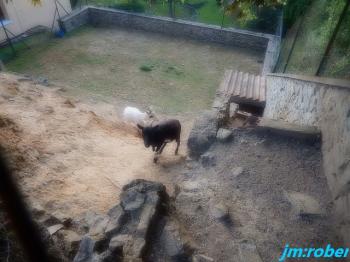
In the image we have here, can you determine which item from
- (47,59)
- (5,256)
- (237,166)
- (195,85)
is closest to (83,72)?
(47,59)

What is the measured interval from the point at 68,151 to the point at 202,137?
3.12 meters

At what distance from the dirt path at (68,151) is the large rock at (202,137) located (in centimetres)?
55

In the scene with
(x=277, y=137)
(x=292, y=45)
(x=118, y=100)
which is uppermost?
(x=292, y=45)

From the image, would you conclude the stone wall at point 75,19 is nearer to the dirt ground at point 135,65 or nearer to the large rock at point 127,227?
the dirt ground at point 135,65

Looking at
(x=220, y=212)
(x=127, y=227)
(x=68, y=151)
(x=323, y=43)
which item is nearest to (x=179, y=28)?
(x=323, y=43)

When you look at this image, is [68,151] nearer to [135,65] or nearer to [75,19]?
[135,65]

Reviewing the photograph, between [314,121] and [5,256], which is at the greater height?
[5,256]

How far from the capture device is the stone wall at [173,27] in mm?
14047

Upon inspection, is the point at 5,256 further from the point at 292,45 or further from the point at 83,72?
the point at 83,72

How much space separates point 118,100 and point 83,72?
2.71 meters

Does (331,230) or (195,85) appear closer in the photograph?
(331,230)

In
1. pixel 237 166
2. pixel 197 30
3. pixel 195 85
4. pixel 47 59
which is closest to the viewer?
pixel 237 166

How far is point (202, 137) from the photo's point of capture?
21.7 ft

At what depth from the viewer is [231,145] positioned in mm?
6340
